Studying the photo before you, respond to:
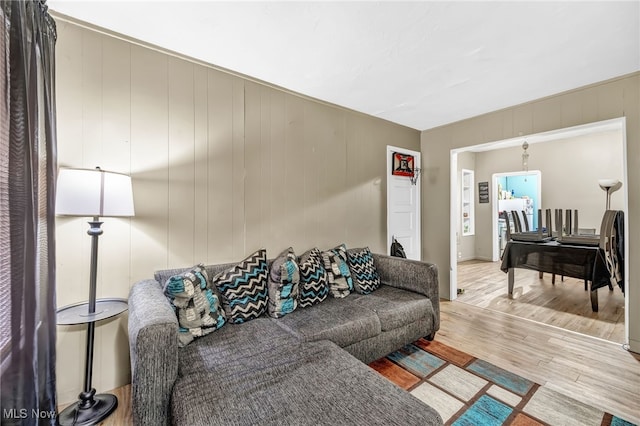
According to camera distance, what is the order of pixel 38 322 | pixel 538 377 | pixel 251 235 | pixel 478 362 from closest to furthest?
pixel 38 322, pixel 538 377, pixel 478 362, pixel 251 235

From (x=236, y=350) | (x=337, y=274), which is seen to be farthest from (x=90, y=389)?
(x=337, y=274)

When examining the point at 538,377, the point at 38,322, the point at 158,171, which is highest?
the point at 158,171

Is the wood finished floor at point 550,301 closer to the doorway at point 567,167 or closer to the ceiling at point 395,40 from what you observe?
the doorway at point 567,167

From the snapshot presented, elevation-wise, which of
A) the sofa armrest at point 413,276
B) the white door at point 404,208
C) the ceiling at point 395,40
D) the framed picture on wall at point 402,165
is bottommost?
the sofa armrest at point 413,276

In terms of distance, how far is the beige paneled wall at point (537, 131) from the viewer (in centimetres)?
237

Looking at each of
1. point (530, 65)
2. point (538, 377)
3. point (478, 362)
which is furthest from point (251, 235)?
point (530, 65)

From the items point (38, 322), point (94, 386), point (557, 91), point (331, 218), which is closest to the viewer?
point (38, 322)

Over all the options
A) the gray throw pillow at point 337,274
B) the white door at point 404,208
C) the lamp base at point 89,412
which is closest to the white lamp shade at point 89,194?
the lamp base at point 89,412

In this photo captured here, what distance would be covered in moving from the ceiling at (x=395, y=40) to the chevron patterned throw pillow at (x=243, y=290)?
165cm

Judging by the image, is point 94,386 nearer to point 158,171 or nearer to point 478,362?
point 158,171

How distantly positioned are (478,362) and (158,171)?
2864 millimetres

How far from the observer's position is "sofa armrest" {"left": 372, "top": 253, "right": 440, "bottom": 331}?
243cm

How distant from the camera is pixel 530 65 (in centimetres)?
227

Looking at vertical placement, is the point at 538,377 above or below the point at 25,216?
below
